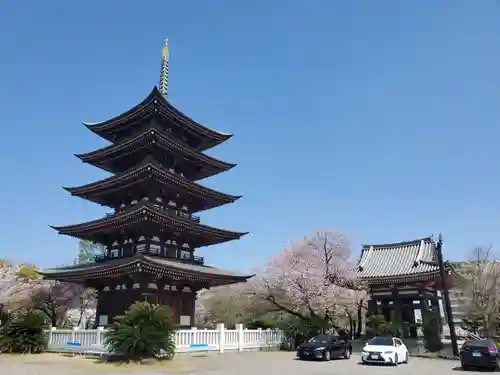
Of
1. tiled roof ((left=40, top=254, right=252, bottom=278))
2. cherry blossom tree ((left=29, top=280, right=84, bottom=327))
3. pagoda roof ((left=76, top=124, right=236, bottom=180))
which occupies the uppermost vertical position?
pagoda roof ((left=76, top=124, right=236, bottom=180))

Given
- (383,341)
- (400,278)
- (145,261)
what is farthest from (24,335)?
(400,278)

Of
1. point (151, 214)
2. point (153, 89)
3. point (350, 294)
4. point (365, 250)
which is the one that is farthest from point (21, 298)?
point (365, 250)

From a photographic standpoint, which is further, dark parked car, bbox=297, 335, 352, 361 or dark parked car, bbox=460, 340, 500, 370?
dark parked car, bbox=297, 335, 352, 361

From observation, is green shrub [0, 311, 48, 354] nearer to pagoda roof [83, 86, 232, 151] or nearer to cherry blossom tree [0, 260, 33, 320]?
pagoda roof [83, 86, 232, 151]

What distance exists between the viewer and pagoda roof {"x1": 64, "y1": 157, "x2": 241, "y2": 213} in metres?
27.5

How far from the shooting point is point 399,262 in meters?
37.2

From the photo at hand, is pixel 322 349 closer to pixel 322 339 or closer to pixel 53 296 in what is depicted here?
pixel 322 339

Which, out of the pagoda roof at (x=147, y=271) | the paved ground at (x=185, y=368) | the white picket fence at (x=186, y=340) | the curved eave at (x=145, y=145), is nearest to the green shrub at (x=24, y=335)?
the white picket fence at (x=186, y=340)

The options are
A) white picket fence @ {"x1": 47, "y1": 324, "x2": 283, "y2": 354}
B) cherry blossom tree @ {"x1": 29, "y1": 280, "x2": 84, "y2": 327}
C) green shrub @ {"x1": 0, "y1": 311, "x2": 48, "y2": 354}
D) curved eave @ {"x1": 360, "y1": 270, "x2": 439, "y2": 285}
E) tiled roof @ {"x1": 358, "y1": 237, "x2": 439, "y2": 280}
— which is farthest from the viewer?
cherry blossom tree @ {"x1": 29, "y1": 280, "x2": 84, "y2": 327}

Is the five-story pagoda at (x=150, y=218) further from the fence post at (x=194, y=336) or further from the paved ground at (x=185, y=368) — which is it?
the paved ground at (x=185, y=368)

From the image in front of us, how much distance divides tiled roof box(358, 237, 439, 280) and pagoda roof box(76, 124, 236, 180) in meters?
16.5

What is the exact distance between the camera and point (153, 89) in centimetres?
2859

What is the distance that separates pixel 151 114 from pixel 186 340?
1677 centimetres

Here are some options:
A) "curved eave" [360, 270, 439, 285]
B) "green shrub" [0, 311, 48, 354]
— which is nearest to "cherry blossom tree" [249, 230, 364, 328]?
"curved eave" [360, 270, 439, 285]
